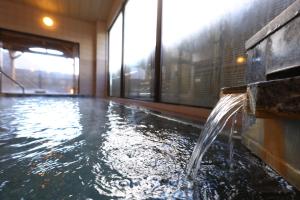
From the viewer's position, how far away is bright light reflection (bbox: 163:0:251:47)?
1.71m

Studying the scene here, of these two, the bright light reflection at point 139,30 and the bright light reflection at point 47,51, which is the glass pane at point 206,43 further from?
Answer: the bright light reflection at point 47,51

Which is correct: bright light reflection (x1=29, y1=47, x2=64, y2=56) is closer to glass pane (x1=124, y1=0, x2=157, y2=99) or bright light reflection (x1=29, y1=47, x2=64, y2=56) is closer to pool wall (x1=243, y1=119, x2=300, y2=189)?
glass pane (x1=124, y1=0, x2=157, y2=99)

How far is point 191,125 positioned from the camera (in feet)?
5.67

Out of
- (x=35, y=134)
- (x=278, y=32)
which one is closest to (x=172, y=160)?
(x=278, y=32)

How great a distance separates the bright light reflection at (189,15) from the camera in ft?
5.62

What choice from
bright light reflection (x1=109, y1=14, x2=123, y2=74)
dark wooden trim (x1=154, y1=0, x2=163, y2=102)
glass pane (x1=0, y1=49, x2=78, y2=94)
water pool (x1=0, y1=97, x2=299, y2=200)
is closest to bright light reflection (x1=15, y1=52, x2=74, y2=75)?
glass pane (x1=0, y1=49, x2=78, y2=94)

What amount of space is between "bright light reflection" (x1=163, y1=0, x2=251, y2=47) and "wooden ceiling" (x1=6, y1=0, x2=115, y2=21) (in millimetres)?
4589

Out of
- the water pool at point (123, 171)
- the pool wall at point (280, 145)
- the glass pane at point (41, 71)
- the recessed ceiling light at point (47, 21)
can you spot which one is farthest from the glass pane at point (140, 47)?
the glass pane at point (41, 71)

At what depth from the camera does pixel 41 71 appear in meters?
9.52

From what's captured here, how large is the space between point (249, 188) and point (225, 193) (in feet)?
0.34

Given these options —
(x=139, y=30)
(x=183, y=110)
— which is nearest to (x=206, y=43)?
(x=183, y=110)

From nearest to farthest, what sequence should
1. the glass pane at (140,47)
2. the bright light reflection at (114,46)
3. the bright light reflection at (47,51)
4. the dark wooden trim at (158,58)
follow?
the dark wooden trim at (158,58)
the glass pane at (140,47)
the bright light reflection at (114,46)
the bright light reflection at (47,51)

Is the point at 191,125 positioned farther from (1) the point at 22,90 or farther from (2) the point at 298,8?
(1) the point at 22,90

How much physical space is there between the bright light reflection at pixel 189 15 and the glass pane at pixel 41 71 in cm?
650
